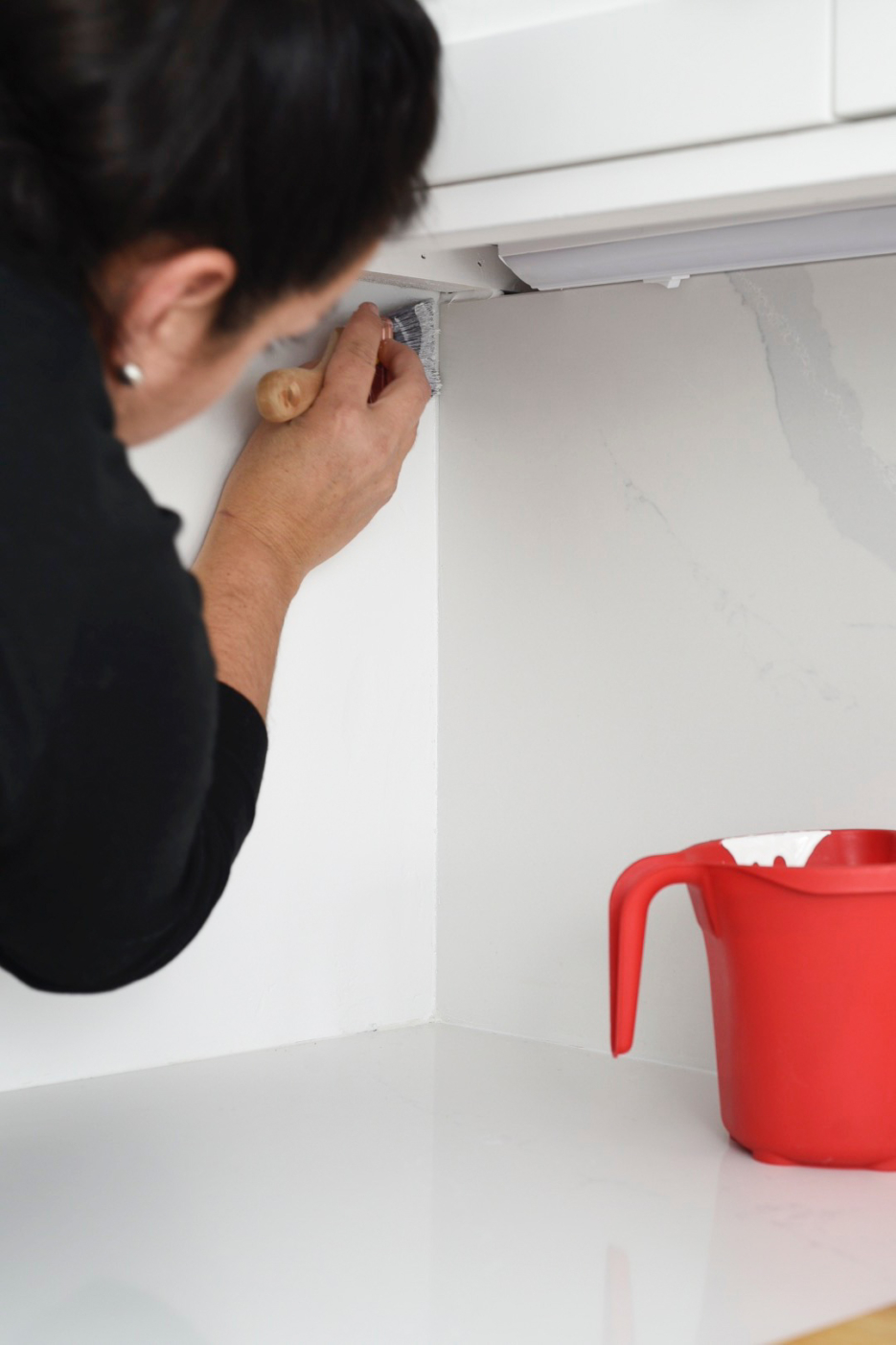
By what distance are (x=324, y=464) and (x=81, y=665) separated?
0.49m

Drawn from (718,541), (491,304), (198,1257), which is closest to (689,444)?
(718,541)

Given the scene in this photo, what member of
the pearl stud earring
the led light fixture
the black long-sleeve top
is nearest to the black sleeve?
the black long-sleeve top

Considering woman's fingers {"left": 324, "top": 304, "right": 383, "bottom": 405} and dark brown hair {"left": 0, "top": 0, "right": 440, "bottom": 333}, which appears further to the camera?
woman's fingers {"left": 324, "top": 304, "right": 383, "bottom": 405}

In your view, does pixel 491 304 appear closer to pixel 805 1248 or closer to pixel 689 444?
pixel 689 444

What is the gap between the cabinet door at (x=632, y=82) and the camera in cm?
68

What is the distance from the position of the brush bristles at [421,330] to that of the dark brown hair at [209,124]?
1.78 feet

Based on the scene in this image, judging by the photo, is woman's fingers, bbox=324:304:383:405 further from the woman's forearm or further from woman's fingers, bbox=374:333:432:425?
the woman's forearm

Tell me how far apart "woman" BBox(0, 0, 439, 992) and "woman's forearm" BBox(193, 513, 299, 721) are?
269mm

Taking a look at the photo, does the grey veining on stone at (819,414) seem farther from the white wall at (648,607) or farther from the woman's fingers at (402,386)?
the woman's fingers at (402,386)

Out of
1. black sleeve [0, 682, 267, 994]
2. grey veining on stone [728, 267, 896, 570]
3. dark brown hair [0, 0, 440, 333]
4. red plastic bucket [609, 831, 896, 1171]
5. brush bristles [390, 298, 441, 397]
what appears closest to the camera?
dark brown hair [0, 0, 440, 333]

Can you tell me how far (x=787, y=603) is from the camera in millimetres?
1017

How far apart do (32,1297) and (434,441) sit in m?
0.71

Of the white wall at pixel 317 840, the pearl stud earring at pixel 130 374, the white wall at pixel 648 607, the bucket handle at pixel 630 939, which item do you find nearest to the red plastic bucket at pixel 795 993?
the bucket handle at pixel 630 939

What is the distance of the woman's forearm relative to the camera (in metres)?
0.92
